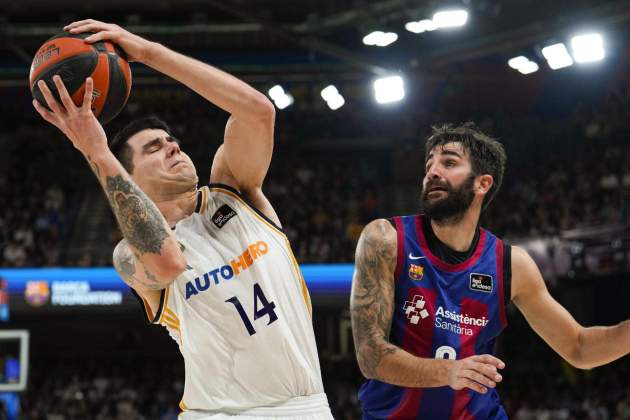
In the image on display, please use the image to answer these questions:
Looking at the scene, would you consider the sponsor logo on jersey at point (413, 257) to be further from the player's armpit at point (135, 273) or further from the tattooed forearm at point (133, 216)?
the tattooed forearm at point (133, 216)

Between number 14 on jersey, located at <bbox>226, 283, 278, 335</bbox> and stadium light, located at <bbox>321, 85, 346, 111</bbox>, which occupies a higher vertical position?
stadium light, located at <bbox>321, 85, 346, 111</bbox>

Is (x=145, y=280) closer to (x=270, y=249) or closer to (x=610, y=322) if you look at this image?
(x=270, y=249)

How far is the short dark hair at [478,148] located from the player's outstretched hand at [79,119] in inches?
77.6

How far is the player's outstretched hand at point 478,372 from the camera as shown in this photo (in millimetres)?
3400

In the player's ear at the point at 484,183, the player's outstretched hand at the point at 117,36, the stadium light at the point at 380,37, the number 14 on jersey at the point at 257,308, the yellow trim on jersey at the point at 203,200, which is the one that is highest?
the stadium light at the point at 380,37

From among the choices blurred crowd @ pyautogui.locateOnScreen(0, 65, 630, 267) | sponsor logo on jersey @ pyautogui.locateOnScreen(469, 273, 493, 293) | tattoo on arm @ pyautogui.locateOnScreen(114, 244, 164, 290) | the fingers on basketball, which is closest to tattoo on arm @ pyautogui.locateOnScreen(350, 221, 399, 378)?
sponsor logo on jersey @ pyautogui.locateOnScreen(469, 273, 493, 293)

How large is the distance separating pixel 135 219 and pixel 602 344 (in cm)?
249

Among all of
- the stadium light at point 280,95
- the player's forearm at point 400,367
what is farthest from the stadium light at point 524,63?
the player's forearm at point 400,367

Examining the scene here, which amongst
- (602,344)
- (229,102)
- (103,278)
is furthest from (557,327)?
(103,278)

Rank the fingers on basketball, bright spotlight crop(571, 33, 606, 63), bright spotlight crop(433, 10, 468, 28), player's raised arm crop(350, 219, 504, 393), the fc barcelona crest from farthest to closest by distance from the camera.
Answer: bright spotlight crop(571, 33, 606, 63)
bright spotlight crop(433, 10, 468, 28)
the fc barcelona crest
player's raised arm crop(350, 219, 504, 393)
the fingers on basketball

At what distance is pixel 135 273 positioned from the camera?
3.43 metres

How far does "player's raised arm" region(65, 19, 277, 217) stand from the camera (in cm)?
332

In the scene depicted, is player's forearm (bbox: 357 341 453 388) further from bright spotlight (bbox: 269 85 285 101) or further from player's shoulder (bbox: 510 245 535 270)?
bright spotlight (bbox: 269 85 285 101)

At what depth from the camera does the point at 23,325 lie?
74.8 feet
